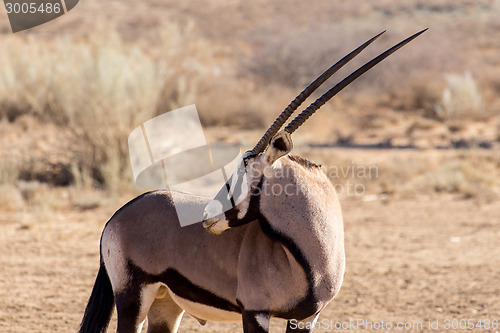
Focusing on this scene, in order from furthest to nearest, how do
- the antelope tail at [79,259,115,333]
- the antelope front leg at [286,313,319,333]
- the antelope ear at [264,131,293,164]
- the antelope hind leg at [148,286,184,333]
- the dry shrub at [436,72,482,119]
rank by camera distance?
the dry shrub at [436,72,482,119] → the antelope hind leg at [148,286,184,333] → the antelope tail at [79,259,115,333] → the antelope front leg at [286,313,319,333] → the antelope ear at [264,131,293,164]

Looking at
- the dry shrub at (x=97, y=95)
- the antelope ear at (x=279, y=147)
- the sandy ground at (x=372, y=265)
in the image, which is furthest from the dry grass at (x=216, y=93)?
the antelope ear at (x=279, y=147)

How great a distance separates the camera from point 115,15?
1561 inches

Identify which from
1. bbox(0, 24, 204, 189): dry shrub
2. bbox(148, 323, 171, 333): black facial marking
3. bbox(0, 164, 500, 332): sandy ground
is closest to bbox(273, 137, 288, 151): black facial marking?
bbox(148, 323, 171, 333): black facial marking

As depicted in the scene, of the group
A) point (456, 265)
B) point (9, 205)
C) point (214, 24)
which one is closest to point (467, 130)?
point (456, 265)

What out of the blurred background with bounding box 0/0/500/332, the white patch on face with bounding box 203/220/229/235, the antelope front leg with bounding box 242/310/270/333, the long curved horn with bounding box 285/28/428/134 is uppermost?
the long curved horn with bounding box 285/28/428/134

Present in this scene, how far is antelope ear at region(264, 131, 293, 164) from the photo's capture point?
2.89 metres

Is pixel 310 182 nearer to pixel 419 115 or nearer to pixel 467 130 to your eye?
pixel 467 130

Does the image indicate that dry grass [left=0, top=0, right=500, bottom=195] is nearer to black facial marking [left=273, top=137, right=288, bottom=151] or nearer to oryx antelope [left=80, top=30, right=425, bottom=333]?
oryx antelope [left=80, top=30, right=425, bottom=333]

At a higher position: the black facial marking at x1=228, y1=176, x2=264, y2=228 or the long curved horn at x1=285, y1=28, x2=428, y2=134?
the long curved horn at x1=285, y1=28, x2=428, y2=134

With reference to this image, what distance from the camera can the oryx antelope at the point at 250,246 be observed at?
3.08 metres

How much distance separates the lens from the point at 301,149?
40.0ft

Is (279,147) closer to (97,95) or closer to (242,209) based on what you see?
(242,209)

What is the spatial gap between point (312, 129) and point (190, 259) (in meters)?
11.8

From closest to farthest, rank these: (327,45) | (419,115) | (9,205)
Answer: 1. (9,205)
2. (419,115)
3. (327,45)
